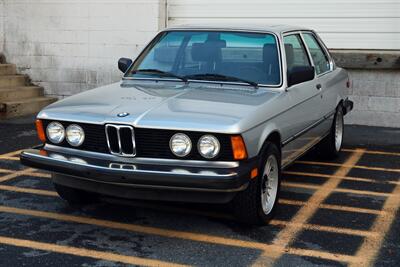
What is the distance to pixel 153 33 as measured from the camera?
10.5 meters

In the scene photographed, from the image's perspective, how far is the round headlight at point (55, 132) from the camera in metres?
4.62

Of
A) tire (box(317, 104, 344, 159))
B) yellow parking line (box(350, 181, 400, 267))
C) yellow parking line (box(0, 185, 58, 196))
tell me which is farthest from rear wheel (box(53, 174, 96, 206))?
tire (box(317, 104, 344, 159))

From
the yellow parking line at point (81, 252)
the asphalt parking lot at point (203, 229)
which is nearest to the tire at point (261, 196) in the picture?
the asphalt parking lot at point (203, 229)

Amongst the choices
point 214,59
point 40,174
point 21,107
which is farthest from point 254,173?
point 21,107

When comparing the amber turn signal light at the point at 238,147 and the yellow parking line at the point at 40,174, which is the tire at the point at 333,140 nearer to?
the amber turn signal light at the point at 238,147

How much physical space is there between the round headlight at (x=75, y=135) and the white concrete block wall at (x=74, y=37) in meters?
6.17

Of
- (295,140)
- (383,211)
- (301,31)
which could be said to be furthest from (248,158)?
(301,31)

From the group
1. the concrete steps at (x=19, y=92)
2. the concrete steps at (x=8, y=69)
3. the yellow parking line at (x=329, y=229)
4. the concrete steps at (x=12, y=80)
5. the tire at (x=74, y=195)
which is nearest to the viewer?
the yellow parking line at (x=329, y=229)

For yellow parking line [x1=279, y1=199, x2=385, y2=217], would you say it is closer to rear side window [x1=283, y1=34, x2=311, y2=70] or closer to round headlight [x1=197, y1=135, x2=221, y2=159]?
rear side window [x1=283, y1=34, x2=311, y2=70]

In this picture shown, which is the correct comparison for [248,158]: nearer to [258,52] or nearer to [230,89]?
[230,89]

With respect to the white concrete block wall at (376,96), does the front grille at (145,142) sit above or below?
above

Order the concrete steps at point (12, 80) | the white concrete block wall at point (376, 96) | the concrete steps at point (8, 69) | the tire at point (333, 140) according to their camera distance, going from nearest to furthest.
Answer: the tire at point (333, 140) < the white concrete block wall at point (376, 96) < the concrete steps at point (12, 80) < the concrete steps at point (8, 69)

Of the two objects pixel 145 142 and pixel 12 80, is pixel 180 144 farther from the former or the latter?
pixel 12 80

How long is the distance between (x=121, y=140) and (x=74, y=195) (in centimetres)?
112
